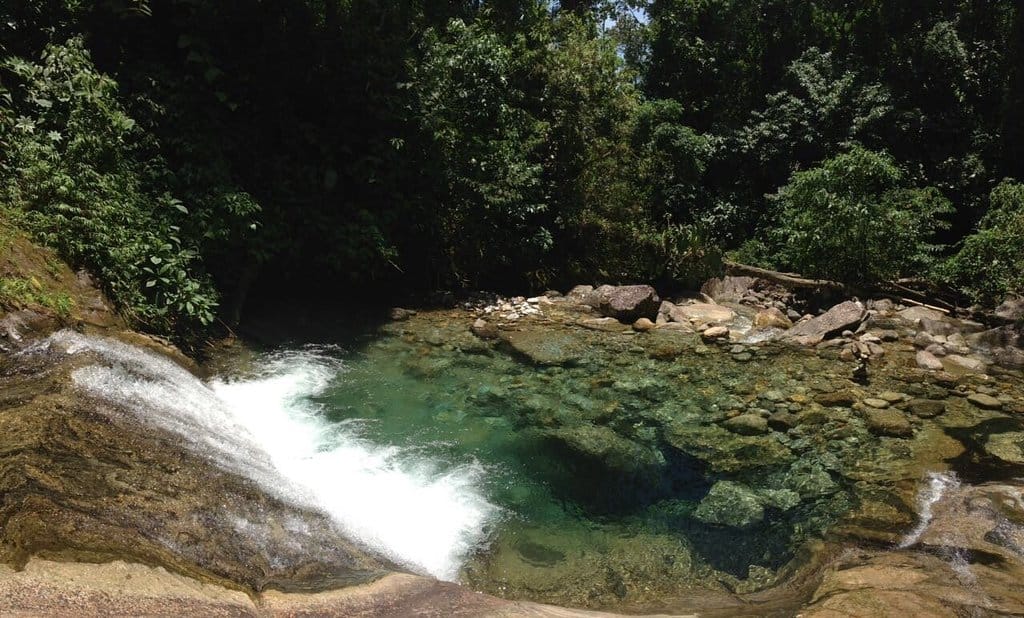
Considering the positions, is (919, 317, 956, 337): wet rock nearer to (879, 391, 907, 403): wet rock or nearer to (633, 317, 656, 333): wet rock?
(879, 391, 907, 403): wet rock

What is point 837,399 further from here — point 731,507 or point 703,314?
point 703,314

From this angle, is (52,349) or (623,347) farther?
(623,347)

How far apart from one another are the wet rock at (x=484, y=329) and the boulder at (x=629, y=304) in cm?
187

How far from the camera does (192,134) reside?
8367 mm

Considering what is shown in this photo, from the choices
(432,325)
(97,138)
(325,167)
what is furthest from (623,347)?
(97,138)

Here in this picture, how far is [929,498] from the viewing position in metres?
5.34

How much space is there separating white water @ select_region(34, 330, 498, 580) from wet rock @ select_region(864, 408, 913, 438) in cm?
394

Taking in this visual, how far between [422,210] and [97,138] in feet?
15.4

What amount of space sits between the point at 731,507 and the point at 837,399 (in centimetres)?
260

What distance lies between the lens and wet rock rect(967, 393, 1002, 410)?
23.8 feet

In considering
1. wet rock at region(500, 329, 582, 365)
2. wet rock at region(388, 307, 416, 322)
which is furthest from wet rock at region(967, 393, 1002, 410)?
wet rock at region(388, 307, 416, 322)

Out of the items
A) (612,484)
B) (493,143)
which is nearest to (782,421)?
(612,484)

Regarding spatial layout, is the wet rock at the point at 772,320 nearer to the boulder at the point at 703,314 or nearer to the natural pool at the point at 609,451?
the boulder at the point at 703,314

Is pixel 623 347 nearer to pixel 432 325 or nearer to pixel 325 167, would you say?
pixel 432 325
